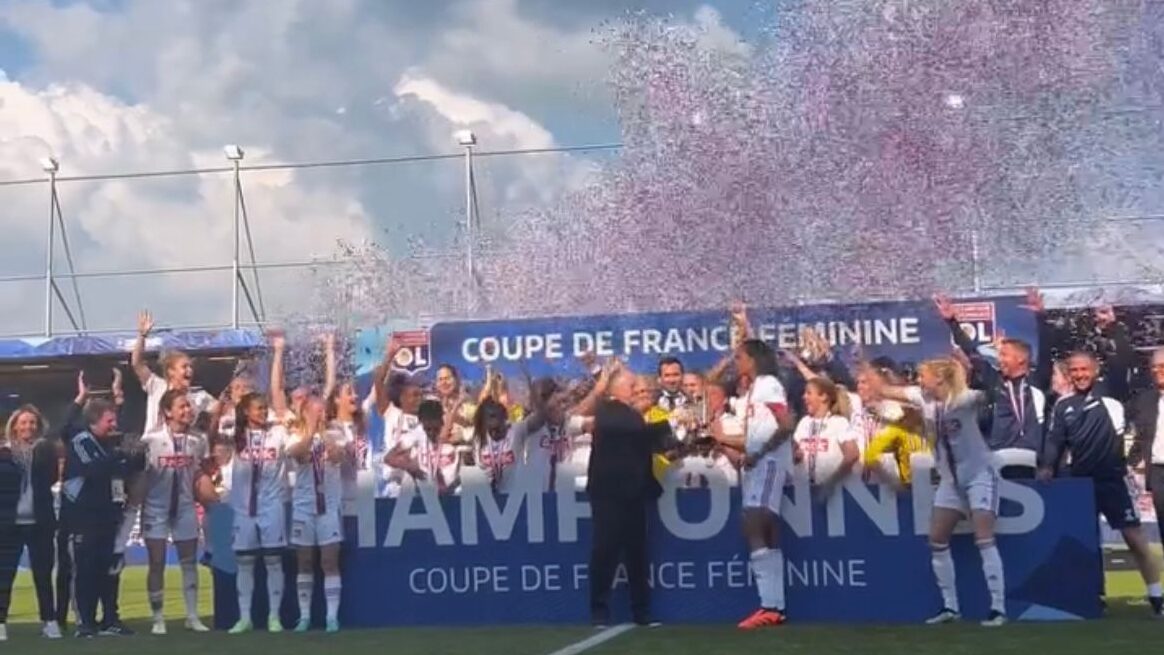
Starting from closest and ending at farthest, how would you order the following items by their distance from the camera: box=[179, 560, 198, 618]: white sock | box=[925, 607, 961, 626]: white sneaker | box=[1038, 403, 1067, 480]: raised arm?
box=[925, 607, 961, 626]: white sneaker → box=[1038, 403, 1067, 480]: raised arm → box=[179, 560, 198, 618]: white sock

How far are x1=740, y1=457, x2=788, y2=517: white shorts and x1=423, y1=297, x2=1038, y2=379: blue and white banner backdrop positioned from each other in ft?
5.08

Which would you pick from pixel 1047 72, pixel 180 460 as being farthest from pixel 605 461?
pixel 1047 72

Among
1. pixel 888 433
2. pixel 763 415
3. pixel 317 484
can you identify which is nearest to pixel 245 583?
pixel 317 484

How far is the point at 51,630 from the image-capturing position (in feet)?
39.9

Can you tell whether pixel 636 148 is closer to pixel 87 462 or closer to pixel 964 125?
pixel 964 125

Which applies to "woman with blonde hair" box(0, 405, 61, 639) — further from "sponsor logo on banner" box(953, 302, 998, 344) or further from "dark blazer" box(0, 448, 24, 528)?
"sponsor logo on banner" box(953, 302, 998, 344)

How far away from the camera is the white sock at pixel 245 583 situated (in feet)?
39.0

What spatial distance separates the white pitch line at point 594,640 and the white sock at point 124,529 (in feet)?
13.6

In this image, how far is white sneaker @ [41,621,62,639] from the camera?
1208 cm

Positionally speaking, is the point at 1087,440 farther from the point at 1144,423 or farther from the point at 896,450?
the point at 896,450

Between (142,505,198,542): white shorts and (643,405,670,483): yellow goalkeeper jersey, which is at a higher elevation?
(643,405,670,483): yellow goalkeeper jersey

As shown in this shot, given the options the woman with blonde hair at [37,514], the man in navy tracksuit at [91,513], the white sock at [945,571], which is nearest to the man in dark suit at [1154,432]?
the white sock at [945,571]

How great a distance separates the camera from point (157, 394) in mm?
14062

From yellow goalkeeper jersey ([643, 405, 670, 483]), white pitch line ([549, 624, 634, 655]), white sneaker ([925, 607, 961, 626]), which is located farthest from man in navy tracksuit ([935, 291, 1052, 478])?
white pitch line ([549, 624, 634, 655])
